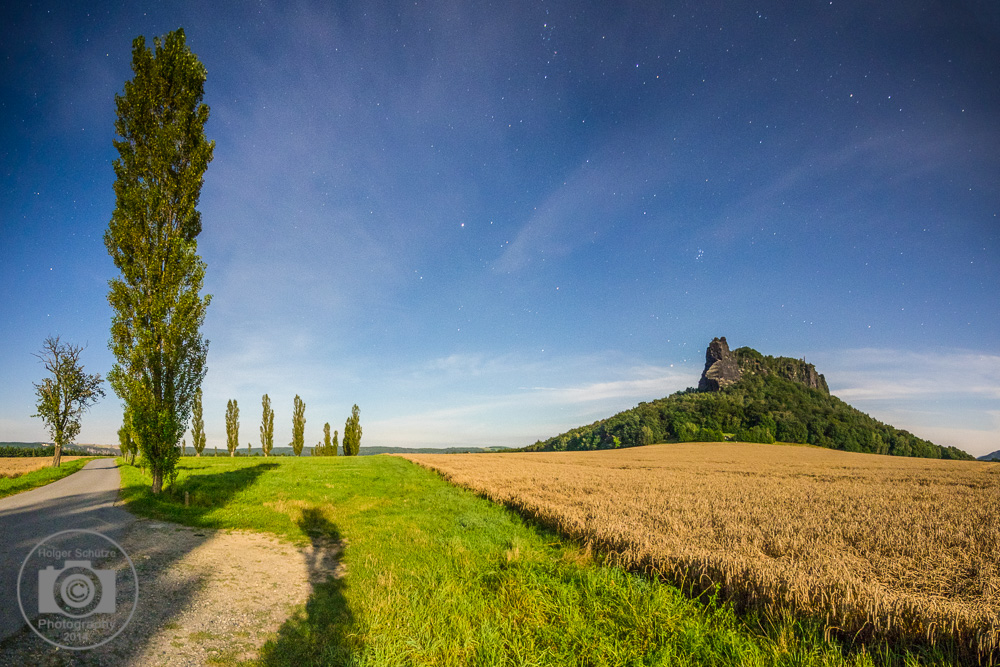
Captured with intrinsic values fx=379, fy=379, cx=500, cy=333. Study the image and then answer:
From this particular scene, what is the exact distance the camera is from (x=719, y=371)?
185 m

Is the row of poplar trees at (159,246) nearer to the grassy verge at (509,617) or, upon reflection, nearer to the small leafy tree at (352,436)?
the grassy verge at (509,617)

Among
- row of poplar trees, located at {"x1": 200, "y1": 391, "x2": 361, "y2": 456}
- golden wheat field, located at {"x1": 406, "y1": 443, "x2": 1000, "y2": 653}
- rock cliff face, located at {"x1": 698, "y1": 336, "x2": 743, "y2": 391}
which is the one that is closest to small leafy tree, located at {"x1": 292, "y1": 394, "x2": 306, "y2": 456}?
row of poplar trees, located at {"x1": 200, "y1": 391, "x2": 361, "y2": 456}

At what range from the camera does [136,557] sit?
25.5 ft

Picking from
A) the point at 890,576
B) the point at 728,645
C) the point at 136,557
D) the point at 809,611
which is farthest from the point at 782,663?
the point at 136,557

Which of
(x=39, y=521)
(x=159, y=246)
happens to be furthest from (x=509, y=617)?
(x=159, y=246)

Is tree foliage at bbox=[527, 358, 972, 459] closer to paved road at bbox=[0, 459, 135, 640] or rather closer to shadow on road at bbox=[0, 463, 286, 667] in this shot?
shadow on road at bbox=[0, 463, 286, 667]

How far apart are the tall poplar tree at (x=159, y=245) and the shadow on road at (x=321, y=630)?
12.4 meters

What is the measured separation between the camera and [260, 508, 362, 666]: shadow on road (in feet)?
15.5

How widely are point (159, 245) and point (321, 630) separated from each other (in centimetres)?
1826

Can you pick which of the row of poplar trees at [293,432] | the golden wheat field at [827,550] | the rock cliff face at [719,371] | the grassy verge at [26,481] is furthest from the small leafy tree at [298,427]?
the rock cliff face at [719,371]

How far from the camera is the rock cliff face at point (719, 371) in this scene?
587ft

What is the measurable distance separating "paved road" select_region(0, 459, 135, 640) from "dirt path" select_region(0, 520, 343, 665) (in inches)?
25.5

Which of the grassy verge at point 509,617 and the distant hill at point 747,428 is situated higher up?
the grassy verge at point 509,617

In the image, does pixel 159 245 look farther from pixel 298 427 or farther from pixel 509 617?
pixel 298 427
